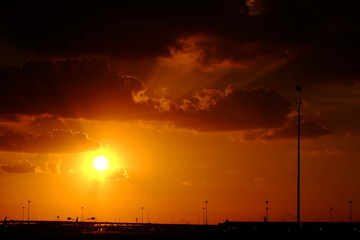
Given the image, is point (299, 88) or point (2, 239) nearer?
point (299, 88)

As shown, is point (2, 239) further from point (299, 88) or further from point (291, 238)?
point (299, 88)

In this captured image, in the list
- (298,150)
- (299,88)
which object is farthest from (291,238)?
(299,88)

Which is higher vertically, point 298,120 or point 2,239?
point 298,120

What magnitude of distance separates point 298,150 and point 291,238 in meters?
31.9

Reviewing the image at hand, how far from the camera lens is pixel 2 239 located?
6122 inches

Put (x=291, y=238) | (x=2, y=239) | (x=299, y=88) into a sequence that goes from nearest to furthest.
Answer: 1. (x=299, y=88)
2. (x=291, y=238)
3. (x=2, y=239)

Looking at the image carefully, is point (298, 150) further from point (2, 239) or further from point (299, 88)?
point (2, 239)

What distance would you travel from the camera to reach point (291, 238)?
14275 centimetres

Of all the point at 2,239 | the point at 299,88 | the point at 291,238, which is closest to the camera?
the point at 299,88

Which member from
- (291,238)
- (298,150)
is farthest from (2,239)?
(298,150)

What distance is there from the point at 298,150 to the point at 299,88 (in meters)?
11.6

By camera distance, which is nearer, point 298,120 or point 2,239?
point 298,120

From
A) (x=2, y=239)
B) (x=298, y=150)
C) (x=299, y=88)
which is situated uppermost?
(x=299, y=88)

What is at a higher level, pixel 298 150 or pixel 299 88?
pixel 299 88
